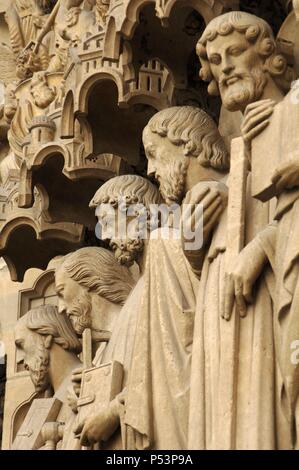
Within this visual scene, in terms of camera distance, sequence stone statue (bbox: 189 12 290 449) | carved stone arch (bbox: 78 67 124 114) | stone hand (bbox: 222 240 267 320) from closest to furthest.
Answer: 1. stone statue (bbox: 189 12 290 449)
2. stone hand (bbox: 222 240 267 320)
3. carved stone arch (bbox: 78 67 124 114)

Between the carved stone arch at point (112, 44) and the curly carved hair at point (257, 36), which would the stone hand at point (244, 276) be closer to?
the curly carved hair at point (257, 36)

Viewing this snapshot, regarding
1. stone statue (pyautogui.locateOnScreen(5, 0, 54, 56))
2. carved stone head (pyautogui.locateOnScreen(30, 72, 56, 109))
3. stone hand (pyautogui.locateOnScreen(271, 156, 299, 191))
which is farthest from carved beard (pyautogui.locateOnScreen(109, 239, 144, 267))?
stone statue (pyautogui.locateOnScreen(5, 0, 54, 56))

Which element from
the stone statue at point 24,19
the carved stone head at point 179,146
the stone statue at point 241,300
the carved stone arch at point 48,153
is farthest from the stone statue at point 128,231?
the stone statue at point 24,19

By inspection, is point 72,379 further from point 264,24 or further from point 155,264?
point 264,24

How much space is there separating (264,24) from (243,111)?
34cm

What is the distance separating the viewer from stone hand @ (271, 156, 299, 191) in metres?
7.00

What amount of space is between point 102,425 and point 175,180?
100 centimetres

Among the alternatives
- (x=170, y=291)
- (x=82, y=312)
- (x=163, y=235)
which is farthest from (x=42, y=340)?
(x=170, y=291)

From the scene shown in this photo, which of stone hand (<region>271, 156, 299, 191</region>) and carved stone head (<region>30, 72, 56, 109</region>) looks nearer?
stone hand (<region>271, 156, 299, 191</region>)

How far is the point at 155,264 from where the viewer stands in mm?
7797

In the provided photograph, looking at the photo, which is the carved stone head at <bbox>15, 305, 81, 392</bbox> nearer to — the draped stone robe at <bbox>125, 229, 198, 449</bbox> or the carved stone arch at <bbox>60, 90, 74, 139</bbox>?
the carved stone arch at <bbox>60, 90, 74, 139</bbox>

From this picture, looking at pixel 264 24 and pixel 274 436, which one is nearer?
pixel 274 436

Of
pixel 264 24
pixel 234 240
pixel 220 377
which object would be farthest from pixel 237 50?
pixel 220 377

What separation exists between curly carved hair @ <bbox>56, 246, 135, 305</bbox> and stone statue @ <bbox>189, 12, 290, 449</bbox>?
126 centimetres
